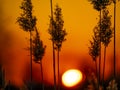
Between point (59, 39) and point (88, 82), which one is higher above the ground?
point (59, 39)

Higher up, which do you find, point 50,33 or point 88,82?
point 50,33

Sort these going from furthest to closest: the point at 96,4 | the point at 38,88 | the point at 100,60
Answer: the point at 38,88, the point at 100,60, the point at 96,4

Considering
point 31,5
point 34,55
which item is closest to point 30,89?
point 34,55

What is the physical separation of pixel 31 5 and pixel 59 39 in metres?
4.95

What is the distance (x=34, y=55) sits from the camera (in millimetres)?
69438

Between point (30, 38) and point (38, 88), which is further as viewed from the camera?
point (38, 88)

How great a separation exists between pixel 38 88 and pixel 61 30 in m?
17.2

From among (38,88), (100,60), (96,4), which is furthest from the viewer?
(38,88)

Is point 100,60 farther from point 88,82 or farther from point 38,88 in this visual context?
point 38,88

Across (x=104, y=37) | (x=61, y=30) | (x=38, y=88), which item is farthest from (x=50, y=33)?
(x=38, y=88)

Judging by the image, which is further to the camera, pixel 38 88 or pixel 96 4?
pixel 38 88

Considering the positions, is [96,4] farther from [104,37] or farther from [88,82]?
[88,82]

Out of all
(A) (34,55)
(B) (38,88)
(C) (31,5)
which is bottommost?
(B) (38,88)

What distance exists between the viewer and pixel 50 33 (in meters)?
71.1
